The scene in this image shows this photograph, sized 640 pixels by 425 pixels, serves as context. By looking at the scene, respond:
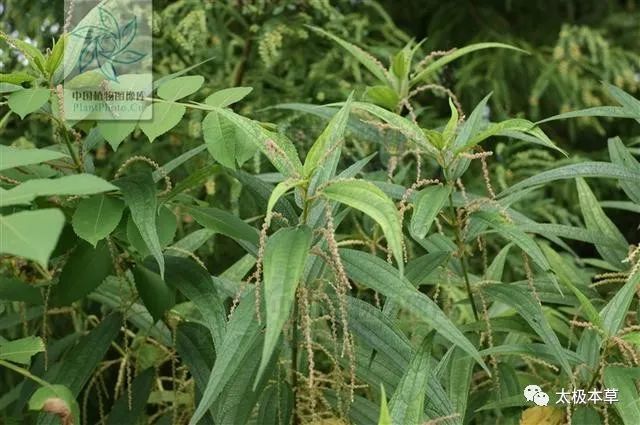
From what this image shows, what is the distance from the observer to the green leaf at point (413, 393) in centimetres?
79

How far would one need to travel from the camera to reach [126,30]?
126cm

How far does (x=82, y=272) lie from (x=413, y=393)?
39 cm

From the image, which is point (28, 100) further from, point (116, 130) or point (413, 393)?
point (413, 393)

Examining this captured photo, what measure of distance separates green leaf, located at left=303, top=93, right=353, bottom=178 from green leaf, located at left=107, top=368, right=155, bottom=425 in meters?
0.41

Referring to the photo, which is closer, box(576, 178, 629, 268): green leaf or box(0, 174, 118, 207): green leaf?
box(0, 174, 118, 207): green leaf

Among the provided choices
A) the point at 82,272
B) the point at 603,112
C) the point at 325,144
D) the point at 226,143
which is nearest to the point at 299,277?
the point at 325,144

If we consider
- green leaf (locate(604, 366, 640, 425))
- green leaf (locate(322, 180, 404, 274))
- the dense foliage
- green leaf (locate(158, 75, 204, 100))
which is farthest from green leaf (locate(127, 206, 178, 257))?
green leaf (locate(604, 366, 640, 425))

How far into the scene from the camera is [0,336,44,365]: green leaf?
0.84 m

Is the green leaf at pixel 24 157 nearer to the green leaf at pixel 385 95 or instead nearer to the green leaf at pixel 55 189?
the green leaf at pixel 55 189

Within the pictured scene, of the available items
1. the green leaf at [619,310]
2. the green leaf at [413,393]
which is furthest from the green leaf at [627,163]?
the green leaf at [413,393]

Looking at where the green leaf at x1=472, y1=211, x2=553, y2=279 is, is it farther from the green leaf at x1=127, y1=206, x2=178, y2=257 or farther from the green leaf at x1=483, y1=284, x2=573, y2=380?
the green leaf at x1=127, y1=206, x2=178, y2=257

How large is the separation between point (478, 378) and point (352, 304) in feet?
1.37

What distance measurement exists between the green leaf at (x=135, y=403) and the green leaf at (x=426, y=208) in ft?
1.31

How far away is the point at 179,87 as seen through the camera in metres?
0.99
